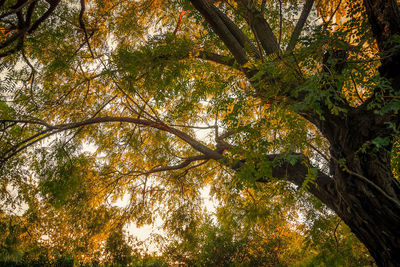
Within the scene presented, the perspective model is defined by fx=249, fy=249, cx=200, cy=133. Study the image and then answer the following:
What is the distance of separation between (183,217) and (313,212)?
258 centimetres

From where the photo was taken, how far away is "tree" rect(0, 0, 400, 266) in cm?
229

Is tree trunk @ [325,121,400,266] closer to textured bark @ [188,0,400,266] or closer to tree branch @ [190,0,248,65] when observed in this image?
textured bark @ [188,0,400,266]

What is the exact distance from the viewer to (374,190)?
7.98ft

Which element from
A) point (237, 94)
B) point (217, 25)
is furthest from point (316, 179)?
point (217, 25)

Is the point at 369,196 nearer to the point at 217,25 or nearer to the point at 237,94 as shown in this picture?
the point at 237,94

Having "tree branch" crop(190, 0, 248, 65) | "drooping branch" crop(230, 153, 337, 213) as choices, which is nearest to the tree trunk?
"drooping branch" crop(230, 153, 337, 213)

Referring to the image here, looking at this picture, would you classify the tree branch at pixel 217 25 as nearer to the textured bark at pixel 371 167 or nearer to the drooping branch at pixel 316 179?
the textured bark at pixel 371 167

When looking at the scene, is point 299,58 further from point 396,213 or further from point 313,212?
point 313,212

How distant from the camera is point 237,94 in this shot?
283 cm

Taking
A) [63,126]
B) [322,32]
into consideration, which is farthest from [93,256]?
[322,32]

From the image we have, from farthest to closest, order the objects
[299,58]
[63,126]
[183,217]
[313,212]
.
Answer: [183,217] < [313,212] < [63,126] < [299,58]

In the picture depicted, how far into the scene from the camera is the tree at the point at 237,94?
7.50ft

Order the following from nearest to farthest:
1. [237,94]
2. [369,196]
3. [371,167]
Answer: [369,196] → [371,167] → [237,94]

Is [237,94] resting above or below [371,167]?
above
